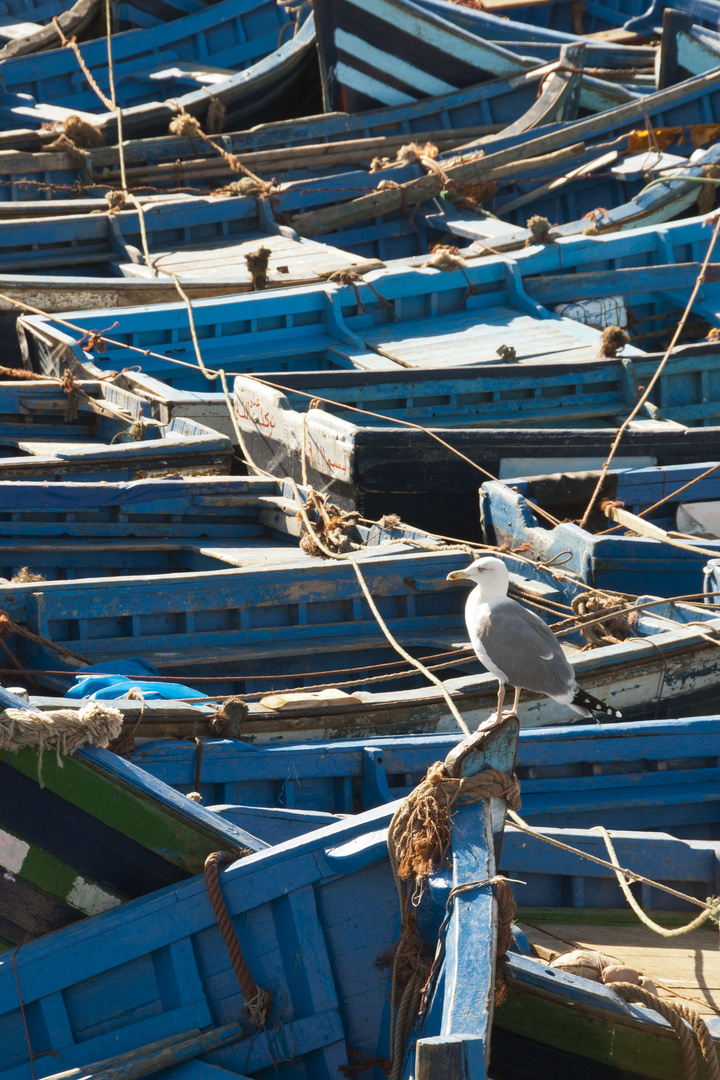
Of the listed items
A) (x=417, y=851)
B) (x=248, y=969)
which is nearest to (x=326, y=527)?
(x=248, y=969)

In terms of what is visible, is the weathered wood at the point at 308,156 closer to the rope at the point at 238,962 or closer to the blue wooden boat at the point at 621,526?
the blue wooden boat at the point at 621,526

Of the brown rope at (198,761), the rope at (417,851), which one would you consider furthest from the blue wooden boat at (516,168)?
the rope at (417,851)

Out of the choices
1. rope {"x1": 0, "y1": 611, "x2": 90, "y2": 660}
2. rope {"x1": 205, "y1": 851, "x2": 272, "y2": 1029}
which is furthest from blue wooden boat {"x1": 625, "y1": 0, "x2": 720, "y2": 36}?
rope {"x1": 205, "y1": 851, "x2": 272, "y2": 1029}

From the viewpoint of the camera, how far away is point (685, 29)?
1370cm

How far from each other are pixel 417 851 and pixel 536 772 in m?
2.10

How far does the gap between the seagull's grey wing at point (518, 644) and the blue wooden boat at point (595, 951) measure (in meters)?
0.74

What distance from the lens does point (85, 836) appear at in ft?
10.4

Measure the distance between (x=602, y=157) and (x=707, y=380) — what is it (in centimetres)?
497

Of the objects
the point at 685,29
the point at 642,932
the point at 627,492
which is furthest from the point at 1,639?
the point at 685,29

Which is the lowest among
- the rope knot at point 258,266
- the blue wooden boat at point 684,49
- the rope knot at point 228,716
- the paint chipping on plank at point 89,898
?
the rope knot at point 228,716

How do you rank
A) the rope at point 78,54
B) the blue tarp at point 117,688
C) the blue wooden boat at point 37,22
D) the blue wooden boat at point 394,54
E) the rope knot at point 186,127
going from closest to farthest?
the blue tarp at point 117,688, the rope knot at point 186,127, the blue wooden boat at point 394,54, the rope at point 78,54, the blue wooden boat at point 37,22

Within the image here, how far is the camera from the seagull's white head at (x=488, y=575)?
3.70 m

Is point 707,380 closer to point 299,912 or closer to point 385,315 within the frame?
point 385,315

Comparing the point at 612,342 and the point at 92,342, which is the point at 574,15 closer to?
the point at 612,342
